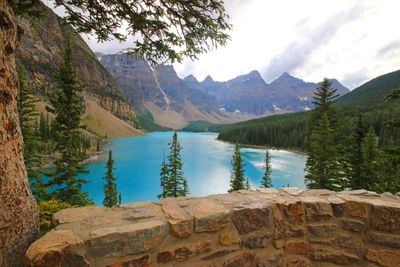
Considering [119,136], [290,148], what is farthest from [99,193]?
[119,136]

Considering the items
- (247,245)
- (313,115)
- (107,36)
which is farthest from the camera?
(313,115)

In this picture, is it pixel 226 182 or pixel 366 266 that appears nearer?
pixel 366 266

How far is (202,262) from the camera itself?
2930 mm

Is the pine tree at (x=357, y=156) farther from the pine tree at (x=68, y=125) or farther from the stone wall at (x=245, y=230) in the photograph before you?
the pine tree at (x=68, y=125)

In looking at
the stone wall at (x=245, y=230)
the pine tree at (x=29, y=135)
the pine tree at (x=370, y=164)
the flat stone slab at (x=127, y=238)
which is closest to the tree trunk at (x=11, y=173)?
the stone wall at (x=245, y=230)

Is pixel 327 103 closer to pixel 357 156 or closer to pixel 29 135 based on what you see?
pixel 357 156

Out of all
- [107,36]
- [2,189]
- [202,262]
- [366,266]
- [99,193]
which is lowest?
[99,193]

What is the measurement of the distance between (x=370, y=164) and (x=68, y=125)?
73.3 ft

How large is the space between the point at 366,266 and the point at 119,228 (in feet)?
11.4

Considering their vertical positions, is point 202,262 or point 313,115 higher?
point 313,115

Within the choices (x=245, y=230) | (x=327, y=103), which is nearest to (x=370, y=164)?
(x=327, y=103)

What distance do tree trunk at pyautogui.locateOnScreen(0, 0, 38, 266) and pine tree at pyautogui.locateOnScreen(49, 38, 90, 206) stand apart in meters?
13.3

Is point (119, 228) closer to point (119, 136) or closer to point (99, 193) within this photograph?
point (99, 193)

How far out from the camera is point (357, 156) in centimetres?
1875
